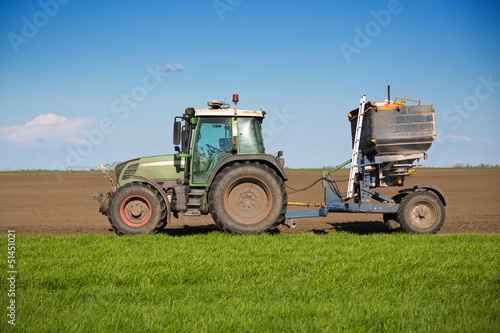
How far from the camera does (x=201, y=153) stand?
8617 mm

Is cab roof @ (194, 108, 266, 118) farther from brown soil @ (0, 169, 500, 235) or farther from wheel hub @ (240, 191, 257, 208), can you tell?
brown soil @ (0, 169, 500, 235)

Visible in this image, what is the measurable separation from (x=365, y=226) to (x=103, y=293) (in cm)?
806

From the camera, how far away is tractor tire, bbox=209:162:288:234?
8.12 metres

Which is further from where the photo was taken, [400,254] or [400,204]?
[400,204]

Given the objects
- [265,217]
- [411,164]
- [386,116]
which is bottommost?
[265,217]

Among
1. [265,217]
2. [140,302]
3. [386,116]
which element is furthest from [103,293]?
[386,116]

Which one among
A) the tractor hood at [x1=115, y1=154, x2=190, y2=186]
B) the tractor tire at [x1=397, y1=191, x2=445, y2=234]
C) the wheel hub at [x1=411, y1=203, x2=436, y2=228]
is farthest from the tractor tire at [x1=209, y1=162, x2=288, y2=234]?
the wheel hub at [x1=411, y1=203, x2=436, y2=228]

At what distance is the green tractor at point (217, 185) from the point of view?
8195mm

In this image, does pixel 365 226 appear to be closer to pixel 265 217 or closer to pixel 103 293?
pixel 265 217

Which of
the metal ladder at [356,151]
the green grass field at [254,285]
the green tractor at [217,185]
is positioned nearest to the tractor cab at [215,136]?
the green tractor at [217,185]

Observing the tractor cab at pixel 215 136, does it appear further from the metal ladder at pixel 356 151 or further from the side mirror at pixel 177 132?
the metal ladder at pixel 356 151

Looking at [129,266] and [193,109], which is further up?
[193,109]

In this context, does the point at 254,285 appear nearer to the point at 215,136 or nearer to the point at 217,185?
the point at 217,185

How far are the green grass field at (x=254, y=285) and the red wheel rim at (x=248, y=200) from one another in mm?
641
